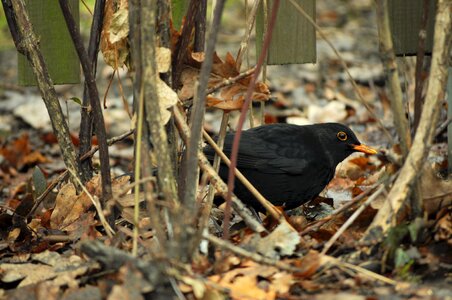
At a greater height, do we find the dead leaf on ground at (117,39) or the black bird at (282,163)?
the dead leaf on ground at (117,39)

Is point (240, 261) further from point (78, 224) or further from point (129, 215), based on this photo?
point (78, 224)

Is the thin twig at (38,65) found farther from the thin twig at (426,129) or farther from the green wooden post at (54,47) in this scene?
the thin twig at (426,129)

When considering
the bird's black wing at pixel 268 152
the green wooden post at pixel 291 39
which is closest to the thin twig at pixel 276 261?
the bird's black wing at pixel 268 152

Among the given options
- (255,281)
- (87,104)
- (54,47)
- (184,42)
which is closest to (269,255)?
(255,281)

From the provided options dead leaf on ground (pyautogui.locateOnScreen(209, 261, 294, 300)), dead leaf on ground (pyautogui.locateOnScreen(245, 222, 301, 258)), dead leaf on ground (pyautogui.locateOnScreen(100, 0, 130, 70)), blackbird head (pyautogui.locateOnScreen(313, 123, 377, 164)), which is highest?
dead leaf on ground (pyautogui.locateOnScreen(100, 0, 130, 70))

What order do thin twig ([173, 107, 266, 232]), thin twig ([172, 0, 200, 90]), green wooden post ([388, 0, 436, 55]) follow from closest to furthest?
thin twig ([173, 107, 266, 232]) < thin twig ([172, 0, 200, 90]) < green wooden post ([388, 0, 436, 55])

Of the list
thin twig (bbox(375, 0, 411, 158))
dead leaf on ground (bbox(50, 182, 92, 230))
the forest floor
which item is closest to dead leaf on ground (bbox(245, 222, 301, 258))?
the forest floor

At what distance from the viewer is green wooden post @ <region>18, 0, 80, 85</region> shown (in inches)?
168

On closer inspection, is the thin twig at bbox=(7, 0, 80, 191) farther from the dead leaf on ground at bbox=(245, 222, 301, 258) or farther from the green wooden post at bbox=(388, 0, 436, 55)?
the green wooden post at bbox=(388, 0, 436, 55)

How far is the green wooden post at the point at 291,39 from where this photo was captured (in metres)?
4.25

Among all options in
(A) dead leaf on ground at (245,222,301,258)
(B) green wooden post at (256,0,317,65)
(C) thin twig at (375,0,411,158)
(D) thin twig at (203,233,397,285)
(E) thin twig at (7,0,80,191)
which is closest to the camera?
(D) thin twig at (203,233,397,285)

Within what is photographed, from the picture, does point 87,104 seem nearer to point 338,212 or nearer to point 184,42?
point 184,42

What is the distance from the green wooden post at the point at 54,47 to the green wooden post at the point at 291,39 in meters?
1.14

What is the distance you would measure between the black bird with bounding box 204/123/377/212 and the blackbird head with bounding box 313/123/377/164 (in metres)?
0.11
